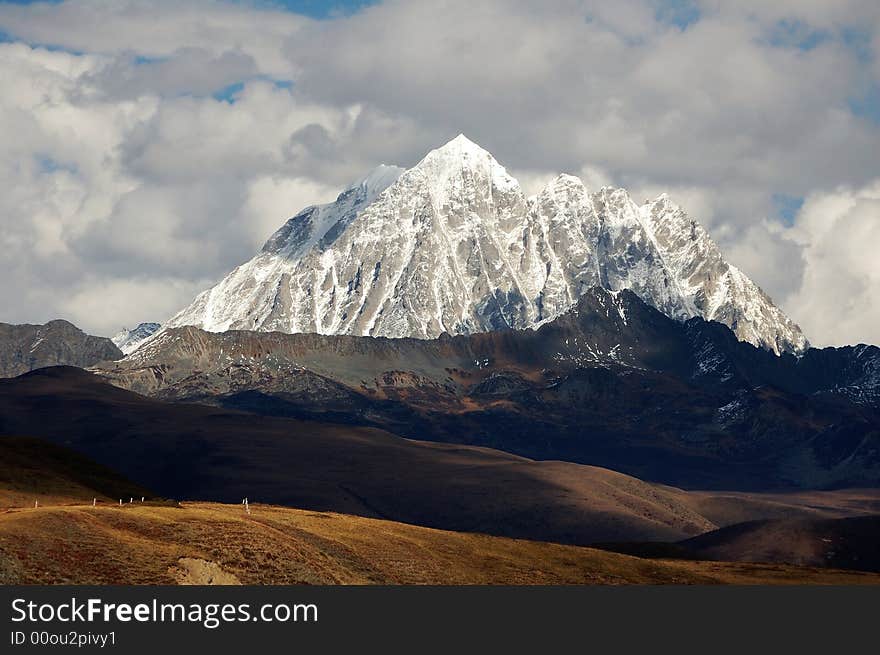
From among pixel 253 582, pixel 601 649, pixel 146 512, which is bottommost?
pixel 601 649

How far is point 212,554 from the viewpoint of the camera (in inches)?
6152

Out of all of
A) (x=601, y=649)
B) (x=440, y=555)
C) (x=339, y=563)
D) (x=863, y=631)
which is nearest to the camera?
(x=601, y=649)

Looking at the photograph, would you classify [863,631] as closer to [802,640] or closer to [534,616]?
[802,640]

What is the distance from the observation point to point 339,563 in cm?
17275

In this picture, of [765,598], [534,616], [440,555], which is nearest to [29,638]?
[534,616]

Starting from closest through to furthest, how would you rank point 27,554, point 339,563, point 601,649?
point 601,649
point 27,554
point 339,563

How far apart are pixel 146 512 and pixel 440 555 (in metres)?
39.0

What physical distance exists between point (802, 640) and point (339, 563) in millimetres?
60936

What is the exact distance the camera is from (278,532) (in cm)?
17450

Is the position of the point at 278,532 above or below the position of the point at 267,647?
above

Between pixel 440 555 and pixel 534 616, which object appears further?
pixel 440 555

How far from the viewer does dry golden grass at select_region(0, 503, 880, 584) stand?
145875 millimetres

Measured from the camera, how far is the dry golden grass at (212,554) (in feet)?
479

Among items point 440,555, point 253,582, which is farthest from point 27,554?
point 440,555
